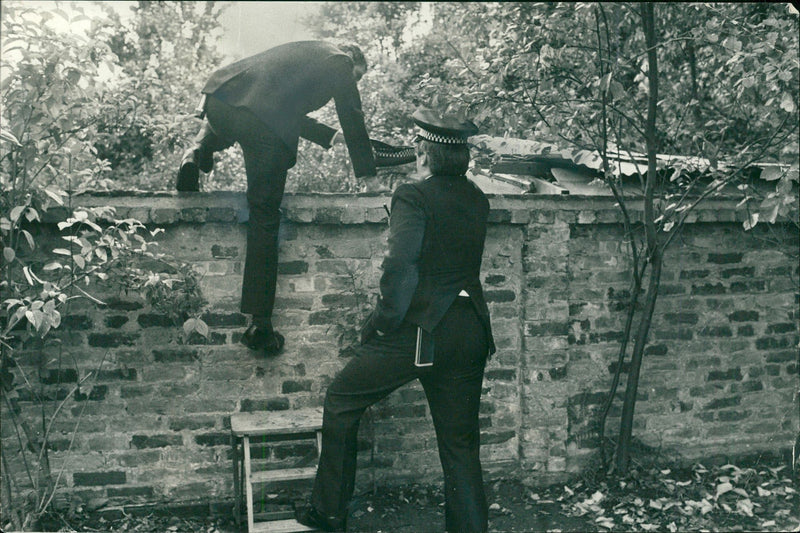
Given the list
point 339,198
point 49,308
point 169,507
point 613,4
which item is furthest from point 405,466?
point 613,4

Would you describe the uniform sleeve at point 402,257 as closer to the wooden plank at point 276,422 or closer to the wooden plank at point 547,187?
the wooden plank at point 276,422

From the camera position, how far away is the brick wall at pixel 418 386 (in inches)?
162

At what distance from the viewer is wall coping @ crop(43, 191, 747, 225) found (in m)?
4.09

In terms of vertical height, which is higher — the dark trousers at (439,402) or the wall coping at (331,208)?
the wall coping at (331,208)

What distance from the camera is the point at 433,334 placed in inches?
136

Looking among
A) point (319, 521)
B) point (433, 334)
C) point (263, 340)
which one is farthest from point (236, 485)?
point (433, 334)

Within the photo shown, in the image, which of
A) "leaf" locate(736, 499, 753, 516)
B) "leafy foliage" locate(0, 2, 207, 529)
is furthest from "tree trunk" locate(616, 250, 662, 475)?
"leafy foliage" locate(0, 2, 207, 529)

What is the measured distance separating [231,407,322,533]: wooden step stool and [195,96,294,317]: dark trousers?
60cm

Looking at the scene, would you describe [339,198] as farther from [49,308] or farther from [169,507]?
[169,507]

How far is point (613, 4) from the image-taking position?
5230 mm

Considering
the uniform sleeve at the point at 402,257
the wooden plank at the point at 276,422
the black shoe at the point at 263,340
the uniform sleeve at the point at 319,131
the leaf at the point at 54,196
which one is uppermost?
the uniform sleeve at the point at 319,131

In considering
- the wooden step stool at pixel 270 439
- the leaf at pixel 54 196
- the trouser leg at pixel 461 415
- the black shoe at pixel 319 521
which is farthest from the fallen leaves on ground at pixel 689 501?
the leaf at pixel 54 196

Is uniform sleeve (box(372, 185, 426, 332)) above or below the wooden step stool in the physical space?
above

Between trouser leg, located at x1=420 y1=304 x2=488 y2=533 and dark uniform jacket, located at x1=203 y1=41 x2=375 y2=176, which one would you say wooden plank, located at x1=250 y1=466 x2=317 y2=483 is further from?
dark uniform jacket, located at x1=203 y1=41 x2=375 y2=176
